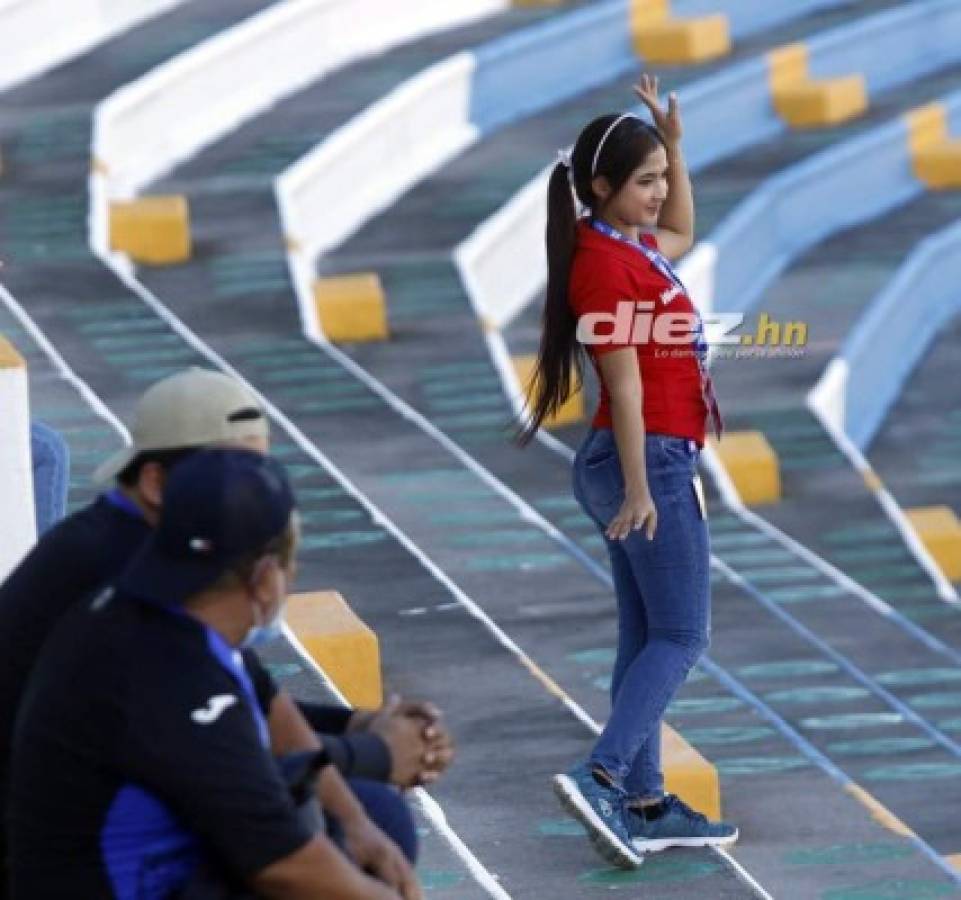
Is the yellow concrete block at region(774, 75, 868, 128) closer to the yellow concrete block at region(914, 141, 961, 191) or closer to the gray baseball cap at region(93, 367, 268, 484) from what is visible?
the yellow concrete block at region(914, 141, 961, 191)

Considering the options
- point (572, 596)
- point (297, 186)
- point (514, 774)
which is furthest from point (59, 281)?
point (514, 774)

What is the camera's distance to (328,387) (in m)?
12.4

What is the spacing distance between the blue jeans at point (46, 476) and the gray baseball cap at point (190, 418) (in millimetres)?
2425

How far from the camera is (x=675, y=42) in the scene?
19.0m

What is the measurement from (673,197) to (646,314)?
52cm

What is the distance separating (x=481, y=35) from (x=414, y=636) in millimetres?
10241

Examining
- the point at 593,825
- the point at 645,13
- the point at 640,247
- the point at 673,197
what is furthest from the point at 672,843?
the point at 645,13

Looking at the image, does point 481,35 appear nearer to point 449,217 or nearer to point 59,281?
point 449,217

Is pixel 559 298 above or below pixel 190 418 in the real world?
below

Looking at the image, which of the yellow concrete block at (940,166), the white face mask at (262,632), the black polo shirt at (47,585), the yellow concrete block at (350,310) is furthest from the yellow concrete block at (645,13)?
the white face mask at (262,632)

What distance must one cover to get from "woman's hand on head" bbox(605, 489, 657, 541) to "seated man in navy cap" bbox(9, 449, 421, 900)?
198cm

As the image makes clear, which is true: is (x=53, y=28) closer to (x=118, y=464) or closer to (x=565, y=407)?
(x=565, y=407)

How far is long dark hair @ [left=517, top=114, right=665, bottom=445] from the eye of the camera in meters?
6.36

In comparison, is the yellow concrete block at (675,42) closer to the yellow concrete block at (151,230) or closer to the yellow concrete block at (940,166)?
the yellow concrete block at (940,166)
